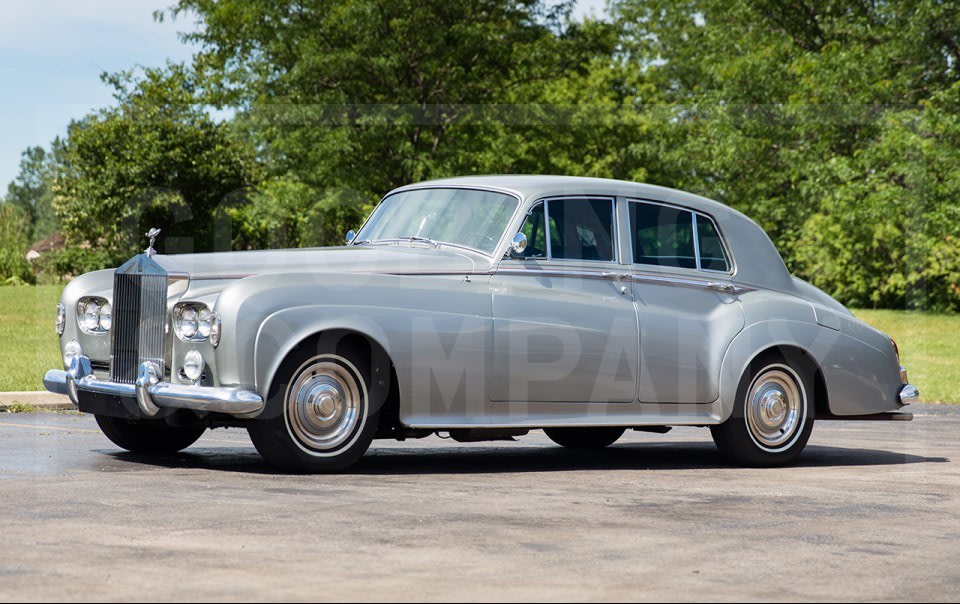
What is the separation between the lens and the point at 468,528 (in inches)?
246

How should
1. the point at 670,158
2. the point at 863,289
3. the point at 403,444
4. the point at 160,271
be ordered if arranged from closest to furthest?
the point at 160,271, the point at 403,444, the point at 863,289, the point at 670,158

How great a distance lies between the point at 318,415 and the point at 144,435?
187 cm

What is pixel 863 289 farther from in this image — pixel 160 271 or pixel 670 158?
pixel 160 271

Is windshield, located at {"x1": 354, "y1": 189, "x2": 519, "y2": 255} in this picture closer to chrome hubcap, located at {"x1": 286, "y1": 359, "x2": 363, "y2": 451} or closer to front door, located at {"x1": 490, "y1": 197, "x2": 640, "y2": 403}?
front door, located at {"x1": 490, "y1": 197, "x2": 640, "y2": 403}

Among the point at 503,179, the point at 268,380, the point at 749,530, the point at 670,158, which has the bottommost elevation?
the point at 749,530

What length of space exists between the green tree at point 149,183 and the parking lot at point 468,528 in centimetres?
2557

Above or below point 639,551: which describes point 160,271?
above

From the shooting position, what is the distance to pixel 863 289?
1298 inches

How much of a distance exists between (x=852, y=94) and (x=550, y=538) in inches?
1172

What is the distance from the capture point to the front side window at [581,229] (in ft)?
29.6

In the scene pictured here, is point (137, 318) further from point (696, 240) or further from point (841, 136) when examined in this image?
point (841, 136)

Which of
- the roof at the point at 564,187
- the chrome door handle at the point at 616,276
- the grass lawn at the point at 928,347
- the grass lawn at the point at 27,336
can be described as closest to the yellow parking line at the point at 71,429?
the roof at the point at 564,187

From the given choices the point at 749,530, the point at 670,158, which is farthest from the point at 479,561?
the point at 670,158

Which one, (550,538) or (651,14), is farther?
(651,14)
